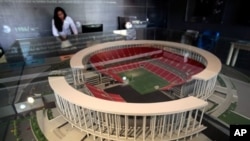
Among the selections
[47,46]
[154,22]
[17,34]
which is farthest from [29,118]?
[154,22]

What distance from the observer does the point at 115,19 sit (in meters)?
8.32

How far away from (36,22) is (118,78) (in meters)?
4.99

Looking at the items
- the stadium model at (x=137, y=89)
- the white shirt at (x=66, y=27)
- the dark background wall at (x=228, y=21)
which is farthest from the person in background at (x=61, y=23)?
the dark background wall at (x=228, y=21)

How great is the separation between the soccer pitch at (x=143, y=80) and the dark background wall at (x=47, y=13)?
467 cm

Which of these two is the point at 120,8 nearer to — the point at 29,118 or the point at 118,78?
the point at 118,78

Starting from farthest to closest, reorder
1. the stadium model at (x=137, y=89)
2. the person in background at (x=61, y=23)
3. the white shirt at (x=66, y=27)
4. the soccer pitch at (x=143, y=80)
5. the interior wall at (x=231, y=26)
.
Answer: the white shirt at (x=66, y=27), the person in background at (x=61, y=23), the interior wall at (x=231, y=26), the soccer pitch at (x=143, y=80), the stadium model at (x=137, y=89)

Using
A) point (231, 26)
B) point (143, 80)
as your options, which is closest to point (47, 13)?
point (143, 80)

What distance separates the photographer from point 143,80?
12.8ft

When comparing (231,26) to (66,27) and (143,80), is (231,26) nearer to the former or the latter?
(143,80)

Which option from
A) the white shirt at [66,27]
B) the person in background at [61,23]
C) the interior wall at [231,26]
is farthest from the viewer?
the white shirt at [66,27]

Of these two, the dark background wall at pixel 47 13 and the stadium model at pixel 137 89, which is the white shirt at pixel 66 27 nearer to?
the dark background wall at pixel 47 13

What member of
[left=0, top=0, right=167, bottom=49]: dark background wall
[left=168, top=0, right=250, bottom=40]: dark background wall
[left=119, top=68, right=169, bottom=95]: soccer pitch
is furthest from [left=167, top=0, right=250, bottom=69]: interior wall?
[left=0, top=0, right=167, bottom=49]: dark background wall

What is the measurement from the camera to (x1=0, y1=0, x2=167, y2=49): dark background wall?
6301 millimetres

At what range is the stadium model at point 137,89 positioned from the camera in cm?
235
